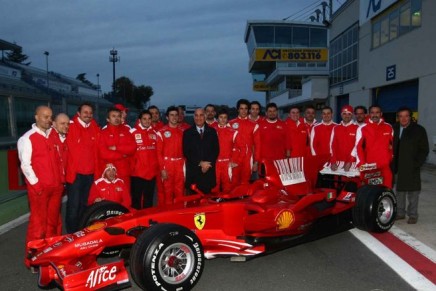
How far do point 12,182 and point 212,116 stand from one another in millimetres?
3693

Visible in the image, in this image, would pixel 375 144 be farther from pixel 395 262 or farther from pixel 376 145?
pixel 395 262

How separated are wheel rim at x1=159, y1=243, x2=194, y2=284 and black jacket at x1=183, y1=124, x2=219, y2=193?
8.06 feet

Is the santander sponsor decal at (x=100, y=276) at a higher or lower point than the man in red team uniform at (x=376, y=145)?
lower

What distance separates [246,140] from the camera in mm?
7223

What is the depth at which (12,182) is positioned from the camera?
6949 millimetres

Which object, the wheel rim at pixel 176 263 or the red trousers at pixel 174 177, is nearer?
the wheel rim at pixel 176 263

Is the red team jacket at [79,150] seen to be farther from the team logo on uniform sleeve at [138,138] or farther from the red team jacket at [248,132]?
the red team jacket at [248,132]

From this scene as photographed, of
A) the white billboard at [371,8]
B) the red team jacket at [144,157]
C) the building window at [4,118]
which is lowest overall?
the red team jacket at [144,157]

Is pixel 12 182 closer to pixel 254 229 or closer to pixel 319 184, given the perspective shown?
pixel 254 229

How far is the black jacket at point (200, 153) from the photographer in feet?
19.9

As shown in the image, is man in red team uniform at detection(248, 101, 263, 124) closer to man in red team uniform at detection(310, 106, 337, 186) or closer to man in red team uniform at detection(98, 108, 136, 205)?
man in red team uniform at detection(310, 106, 337, 186)

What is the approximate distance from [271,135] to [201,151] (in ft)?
6.08

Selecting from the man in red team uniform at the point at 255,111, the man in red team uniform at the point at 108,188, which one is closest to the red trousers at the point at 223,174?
the man in red team uniform at the point at 255,111

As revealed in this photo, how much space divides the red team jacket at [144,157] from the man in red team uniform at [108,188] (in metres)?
0.61
